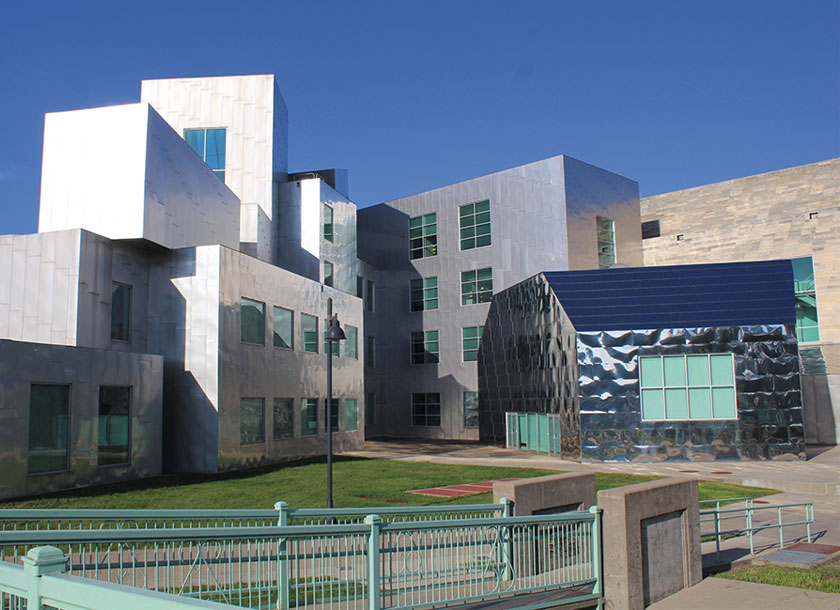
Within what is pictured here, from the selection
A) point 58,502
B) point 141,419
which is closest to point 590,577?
point 58,502

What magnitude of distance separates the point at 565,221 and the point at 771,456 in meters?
19.3

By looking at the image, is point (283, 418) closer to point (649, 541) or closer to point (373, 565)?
point (649, 541)

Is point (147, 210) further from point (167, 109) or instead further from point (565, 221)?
point (565, 221)

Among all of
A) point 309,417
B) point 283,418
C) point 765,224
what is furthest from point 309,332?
point 765,224

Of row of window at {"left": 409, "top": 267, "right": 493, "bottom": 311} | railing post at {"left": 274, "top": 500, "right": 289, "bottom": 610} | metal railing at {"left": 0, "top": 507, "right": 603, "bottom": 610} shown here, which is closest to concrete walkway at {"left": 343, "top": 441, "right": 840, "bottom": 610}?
metal railing at {"left": 0, "top": 507, "right": 603, "bottom": 610}

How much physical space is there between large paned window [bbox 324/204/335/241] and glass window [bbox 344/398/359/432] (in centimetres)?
874

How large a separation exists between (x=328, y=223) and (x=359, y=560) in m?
33.1

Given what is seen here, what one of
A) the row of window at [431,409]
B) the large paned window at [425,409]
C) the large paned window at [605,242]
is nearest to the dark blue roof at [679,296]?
the large paned window at [605,242]

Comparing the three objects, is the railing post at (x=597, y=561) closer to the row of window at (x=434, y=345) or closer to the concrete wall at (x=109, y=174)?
the concrete wall at (x=109, y=174)

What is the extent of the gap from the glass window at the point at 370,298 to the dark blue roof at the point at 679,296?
69.6 feet

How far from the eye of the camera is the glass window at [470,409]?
47281 millimetres

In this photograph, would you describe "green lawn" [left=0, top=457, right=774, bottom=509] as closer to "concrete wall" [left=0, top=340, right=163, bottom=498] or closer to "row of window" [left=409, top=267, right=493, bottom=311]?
"concrete wall" [left=0, top=340, right=163, bottom=498]

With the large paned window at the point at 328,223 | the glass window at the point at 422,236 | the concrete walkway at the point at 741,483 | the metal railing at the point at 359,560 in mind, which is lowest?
the concrete walkway at the point at 741,483

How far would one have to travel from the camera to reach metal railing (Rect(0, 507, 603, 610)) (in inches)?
233
